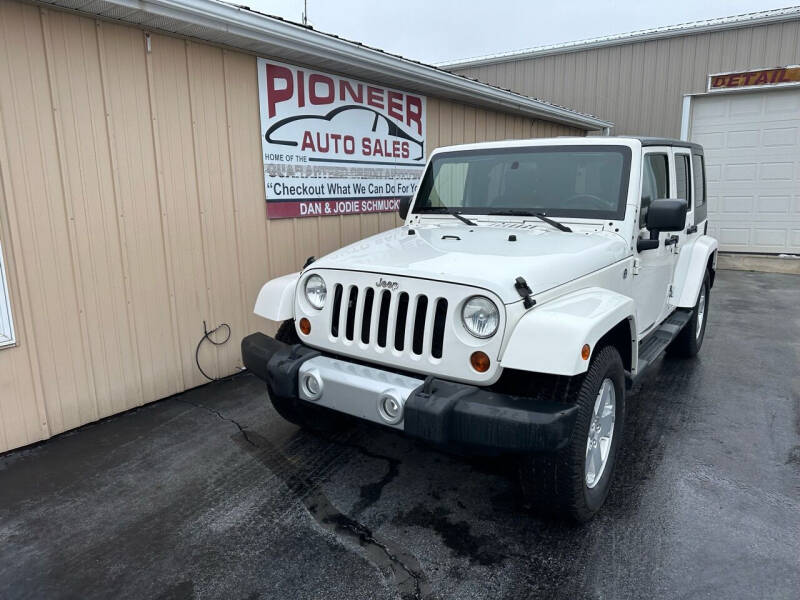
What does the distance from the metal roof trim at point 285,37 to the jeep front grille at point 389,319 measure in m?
2.39

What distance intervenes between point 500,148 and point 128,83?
2.67 m

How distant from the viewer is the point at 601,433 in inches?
117

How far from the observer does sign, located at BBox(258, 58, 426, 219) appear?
5.17 m

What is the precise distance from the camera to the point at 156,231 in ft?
14.3

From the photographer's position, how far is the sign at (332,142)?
17.0 feet

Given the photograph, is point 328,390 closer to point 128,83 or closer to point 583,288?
point 583,288

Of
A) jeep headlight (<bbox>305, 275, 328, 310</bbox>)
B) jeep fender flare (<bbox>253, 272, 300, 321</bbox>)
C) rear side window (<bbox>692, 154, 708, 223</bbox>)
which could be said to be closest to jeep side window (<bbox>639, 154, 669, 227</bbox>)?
rear side window (<bbox>692, 154, 708, 223</bbox>)

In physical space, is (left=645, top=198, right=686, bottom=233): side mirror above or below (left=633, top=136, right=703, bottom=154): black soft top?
below

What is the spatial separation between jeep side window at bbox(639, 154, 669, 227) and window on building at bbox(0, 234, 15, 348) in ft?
12.9

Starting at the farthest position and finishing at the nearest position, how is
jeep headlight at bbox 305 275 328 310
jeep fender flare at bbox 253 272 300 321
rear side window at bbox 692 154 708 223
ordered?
1. rear side window at bbox 692 154 708 223
2. jeep fender flare at bbox 253 272 300 321
3. jeep headlight at bbox 305 275 328 310

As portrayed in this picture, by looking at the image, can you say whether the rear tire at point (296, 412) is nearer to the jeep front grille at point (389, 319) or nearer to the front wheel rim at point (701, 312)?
the jeep front grille at point (389, 319)

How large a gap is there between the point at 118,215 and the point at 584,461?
347 centimetres

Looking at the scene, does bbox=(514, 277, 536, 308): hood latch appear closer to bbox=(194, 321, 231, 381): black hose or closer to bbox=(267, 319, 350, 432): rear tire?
bbox=(267, 319, 350, 432): rear tire

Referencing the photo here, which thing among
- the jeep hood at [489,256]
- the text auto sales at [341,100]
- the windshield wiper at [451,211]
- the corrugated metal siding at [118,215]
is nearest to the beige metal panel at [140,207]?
the corrugated metal siding at [118,215]
